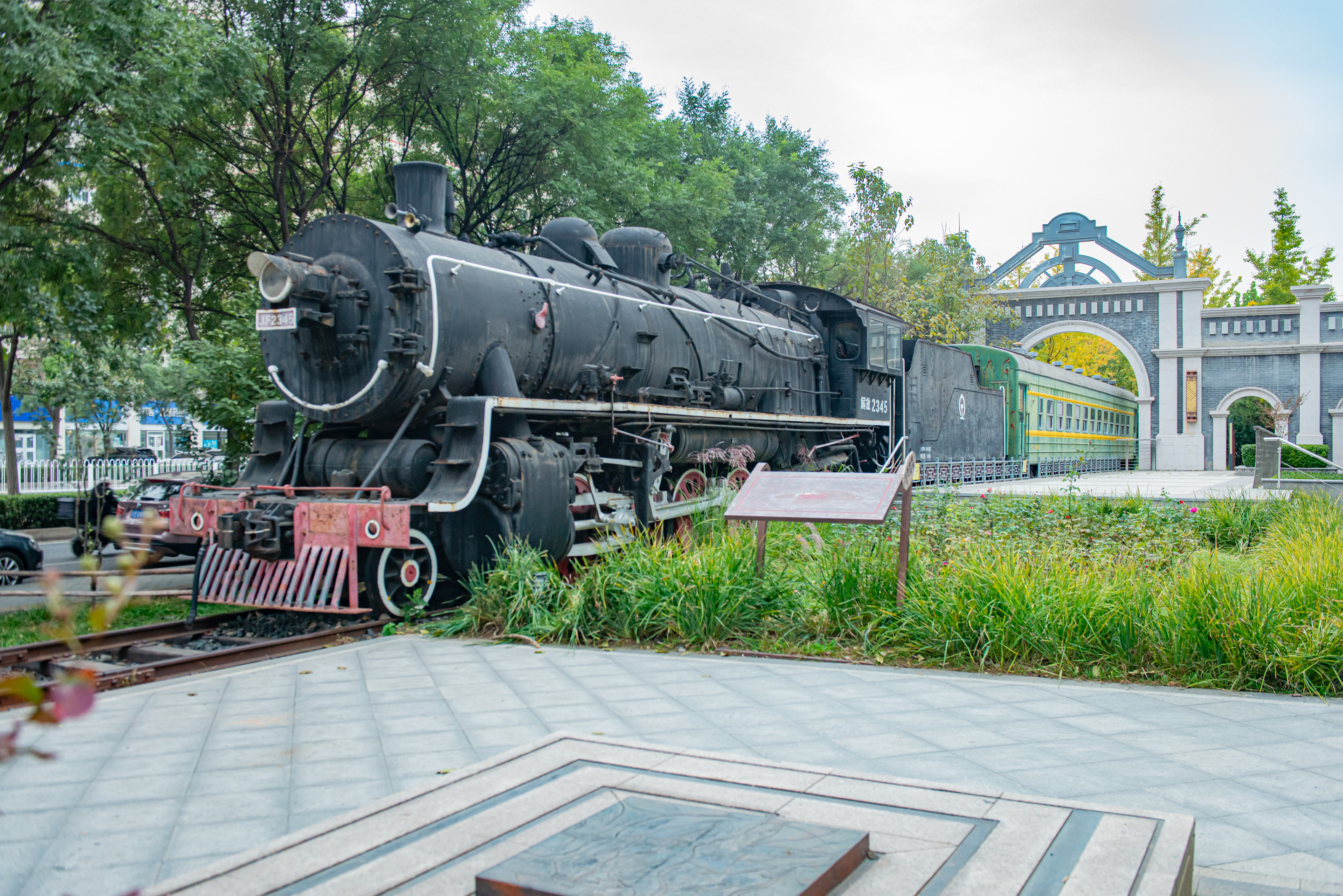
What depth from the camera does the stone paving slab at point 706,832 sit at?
256 cm

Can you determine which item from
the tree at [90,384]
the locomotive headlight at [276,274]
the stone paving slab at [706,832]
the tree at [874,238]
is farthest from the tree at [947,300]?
the stone paving slab at [706,832]

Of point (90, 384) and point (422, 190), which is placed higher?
point (422, 190)

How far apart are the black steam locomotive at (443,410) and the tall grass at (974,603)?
66 centimetres

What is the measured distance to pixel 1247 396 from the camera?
3703 cm

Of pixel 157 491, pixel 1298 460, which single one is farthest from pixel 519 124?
pixel 1298 460

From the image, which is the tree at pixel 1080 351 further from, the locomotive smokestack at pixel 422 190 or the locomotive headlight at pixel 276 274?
the locomotive headlight at pixel 276 274

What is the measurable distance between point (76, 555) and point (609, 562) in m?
10.1

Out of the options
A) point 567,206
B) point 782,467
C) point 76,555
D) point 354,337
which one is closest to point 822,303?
point 782,467

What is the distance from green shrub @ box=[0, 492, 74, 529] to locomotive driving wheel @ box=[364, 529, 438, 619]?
45.2ft

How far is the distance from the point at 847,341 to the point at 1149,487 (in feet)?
17.5

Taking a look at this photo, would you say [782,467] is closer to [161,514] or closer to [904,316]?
[161,514]

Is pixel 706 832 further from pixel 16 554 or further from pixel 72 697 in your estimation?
pixel 16 554

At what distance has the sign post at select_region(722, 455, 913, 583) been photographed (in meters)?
6.50

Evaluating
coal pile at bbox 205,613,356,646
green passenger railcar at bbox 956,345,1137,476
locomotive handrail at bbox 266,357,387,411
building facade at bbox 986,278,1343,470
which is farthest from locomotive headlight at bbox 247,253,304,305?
building facade at bbox 986,278,1343,470
